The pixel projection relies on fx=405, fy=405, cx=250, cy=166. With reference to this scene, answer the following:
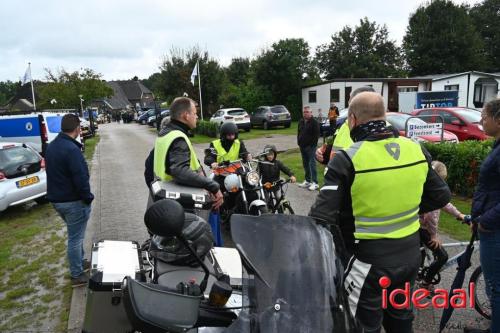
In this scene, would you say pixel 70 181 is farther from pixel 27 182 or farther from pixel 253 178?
pixel 27 182

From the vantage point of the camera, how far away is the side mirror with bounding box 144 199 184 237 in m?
2.06

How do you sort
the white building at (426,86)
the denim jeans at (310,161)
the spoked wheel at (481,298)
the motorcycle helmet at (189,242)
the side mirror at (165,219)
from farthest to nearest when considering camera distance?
the white building at (426,86) → the denim jeans at (310,161) → the spoked wheel at (481,298) → the motorcycle helmet at (189,242) → the side mirror at (165,219)

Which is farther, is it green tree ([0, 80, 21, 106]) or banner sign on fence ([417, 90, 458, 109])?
green tree ([0, 80, 21, 106])

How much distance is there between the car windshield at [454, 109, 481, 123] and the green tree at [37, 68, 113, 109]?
3126 cm

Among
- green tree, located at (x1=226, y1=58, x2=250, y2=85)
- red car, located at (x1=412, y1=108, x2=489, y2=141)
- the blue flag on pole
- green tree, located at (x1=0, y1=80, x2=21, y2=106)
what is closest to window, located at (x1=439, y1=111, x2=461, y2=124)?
red car, located at (x1=412, y1=108, x2=489, y2=141)

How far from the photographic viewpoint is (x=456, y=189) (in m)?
8.10

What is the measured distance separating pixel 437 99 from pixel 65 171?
2047 centimetres

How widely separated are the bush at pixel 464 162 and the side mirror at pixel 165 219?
7201mm

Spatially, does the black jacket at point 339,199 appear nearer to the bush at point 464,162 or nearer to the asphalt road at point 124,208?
the asphalt road at point 124,208

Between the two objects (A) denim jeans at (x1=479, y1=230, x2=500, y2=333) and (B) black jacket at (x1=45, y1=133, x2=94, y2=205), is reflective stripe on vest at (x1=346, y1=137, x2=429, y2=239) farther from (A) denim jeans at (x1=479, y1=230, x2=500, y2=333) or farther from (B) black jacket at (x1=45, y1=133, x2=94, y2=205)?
(B) black jacket at (x1=45, y1=133, x2=94, y2=205)

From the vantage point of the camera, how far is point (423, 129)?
9.66 m

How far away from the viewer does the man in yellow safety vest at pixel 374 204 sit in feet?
7.55

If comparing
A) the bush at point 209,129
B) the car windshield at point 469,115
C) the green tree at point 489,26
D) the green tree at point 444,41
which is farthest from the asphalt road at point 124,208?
the green tree at point 489,26

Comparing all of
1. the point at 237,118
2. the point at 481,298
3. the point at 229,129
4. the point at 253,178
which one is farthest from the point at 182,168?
the point at 237,118
